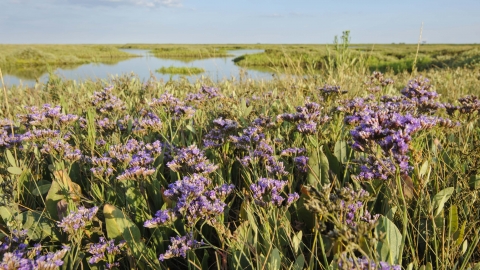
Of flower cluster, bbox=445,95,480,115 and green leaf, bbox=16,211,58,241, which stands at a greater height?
flower cluster, bbox=445,95,480,115

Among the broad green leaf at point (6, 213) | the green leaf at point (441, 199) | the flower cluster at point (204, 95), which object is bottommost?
the broad green leaf at point (6, 213)

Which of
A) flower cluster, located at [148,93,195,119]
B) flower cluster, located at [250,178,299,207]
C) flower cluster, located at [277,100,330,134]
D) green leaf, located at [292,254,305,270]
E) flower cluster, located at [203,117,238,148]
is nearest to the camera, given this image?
green leaf, located at [292,254,305,270]

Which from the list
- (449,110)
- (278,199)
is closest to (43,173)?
(278,199)

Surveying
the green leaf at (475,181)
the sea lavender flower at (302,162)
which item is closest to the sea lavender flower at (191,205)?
the sea lavender flower at (302,162)

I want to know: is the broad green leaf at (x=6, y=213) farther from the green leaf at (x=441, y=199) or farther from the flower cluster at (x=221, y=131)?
the green leaf at (x=441, y=199)

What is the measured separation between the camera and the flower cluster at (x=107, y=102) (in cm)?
329

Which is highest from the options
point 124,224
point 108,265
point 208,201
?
point 208,201

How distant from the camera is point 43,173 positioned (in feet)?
9.41

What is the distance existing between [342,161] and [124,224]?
5.14 feet

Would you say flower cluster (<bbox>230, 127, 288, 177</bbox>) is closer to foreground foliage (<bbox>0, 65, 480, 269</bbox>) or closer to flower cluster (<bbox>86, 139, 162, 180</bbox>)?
foreground foliage (<bbox>0, 65, 480, 269</bbox>)

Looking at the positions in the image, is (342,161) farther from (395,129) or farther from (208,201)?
(208,201)

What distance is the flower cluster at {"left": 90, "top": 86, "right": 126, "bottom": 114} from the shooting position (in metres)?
3.29

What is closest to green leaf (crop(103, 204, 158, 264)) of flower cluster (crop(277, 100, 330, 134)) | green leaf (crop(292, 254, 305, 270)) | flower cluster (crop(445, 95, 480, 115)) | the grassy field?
the grassy field

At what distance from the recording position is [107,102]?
11.4 ft
